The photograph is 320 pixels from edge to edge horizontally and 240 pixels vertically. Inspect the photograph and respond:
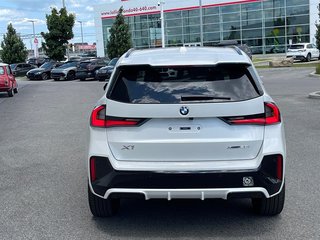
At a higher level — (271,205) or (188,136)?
(188,136)

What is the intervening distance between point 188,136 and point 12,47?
5445 cm

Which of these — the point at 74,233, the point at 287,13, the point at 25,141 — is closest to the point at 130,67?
the point at 74,233

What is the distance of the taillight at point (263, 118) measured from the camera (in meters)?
4.10

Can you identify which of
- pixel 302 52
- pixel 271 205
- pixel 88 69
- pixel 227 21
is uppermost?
pixel 227 21

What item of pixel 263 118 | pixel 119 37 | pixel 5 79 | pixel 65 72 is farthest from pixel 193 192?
pixel 119 37

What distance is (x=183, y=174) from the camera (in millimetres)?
4051

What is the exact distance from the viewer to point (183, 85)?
4.21 metres

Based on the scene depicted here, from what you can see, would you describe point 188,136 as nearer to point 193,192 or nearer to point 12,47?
point 193,192

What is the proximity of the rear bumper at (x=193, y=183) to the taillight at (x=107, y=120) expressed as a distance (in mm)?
350

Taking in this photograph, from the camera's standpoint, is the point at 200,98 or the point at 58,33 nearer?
the point at 200,98

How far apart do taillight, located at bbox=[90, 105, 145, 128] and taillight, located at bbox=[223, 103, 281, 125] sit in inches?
33.3

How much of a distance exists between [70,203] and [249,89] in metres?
2.61

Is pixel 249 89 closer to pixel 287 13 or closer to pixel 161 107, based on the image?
pixel 161 107

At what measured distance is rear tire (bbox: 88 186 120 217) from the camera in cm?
461
